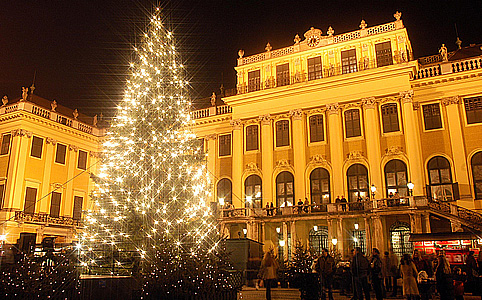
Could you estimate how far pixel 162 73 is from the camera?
15172 mm

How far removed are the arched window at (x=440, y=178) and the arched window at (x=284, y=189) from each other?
9.46 metres

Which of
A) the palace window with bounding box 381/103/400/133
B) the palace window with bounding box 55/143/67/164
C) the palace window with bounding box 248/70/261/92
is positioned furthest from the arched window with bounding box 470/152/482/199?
the palace window with bounding box 55/143/67/164

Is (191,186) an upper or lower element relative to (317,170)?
lower

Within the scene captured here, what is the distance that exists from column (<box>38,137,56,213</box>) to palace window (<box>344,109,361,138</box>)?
23.7 m

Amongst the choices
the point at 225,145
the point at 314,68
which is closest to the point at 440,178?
the point at 314,68

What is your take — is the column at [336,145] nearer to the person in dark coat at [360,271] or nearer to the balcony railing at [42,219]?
the person in dark coat at [360,271]

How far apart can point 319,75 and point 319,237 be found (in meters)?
12.1

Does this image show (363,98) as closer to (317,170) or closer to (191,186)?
(317,170)

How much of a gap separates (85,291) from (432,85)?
26.2 meters

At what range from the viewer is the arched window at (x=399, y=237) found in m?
26.2

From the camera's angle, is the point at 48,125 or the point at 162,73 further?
the point at 48,125

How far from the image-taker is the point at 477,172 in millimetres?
26312

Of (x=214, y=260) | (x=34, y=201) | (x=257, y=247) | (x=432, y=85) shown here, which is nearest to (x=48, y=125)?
(x=34, y=201)

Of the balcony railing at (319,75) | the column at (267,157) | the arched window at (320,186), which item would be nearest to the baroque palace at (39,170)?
the column at (267,157)
